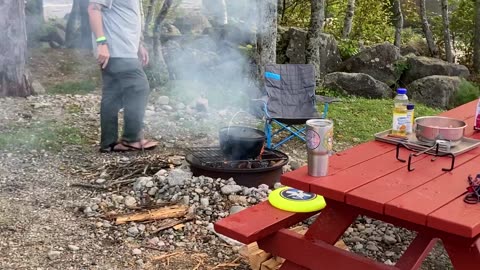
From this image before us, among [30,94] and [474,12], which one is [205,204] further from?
[474,12]

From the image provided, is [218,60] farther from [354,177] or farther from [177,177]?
[354,177]

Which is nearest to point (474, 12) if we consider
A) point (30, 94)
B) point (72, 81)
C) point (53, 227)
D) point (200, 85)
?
point (200, 85)

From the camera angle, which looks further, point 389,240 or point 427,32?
point 427,32

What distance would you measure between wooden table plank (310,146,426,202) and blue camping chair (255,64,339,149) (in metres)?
2.85

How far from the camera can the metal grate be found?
436 cm

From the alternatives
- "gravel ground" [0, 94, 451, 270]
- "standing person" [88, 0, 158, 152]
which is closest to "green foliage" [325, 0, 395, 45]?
"gravel ground" [0, 94, 451, 270]

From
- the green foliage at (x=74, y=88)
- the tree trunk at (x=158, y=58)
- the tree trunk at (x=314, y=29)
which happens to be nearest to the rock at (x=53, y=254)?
the green foliage at (x=74, y=88)

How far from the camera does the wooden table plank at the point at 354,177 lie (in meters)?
2.43

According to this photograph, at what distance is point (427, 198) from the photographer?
2305 mm

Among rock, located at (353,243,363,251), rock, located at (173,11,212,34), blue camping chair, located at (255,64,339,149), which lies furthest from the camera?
rock, located at (173,11,212,34)

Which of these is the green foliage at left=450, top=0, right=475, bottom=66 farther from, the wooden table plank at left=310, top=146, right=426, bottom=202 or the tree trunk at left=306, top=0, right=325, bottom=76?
the wooden table plank at left=310, top=146, right=426, bottom=202

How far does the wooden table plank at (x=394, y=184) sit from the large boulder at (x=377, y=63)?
7.07m

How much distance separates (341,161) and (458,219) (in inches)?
29.5

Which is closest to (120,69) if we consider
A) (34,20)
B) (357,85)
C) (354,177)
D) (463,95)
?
(354,177)
